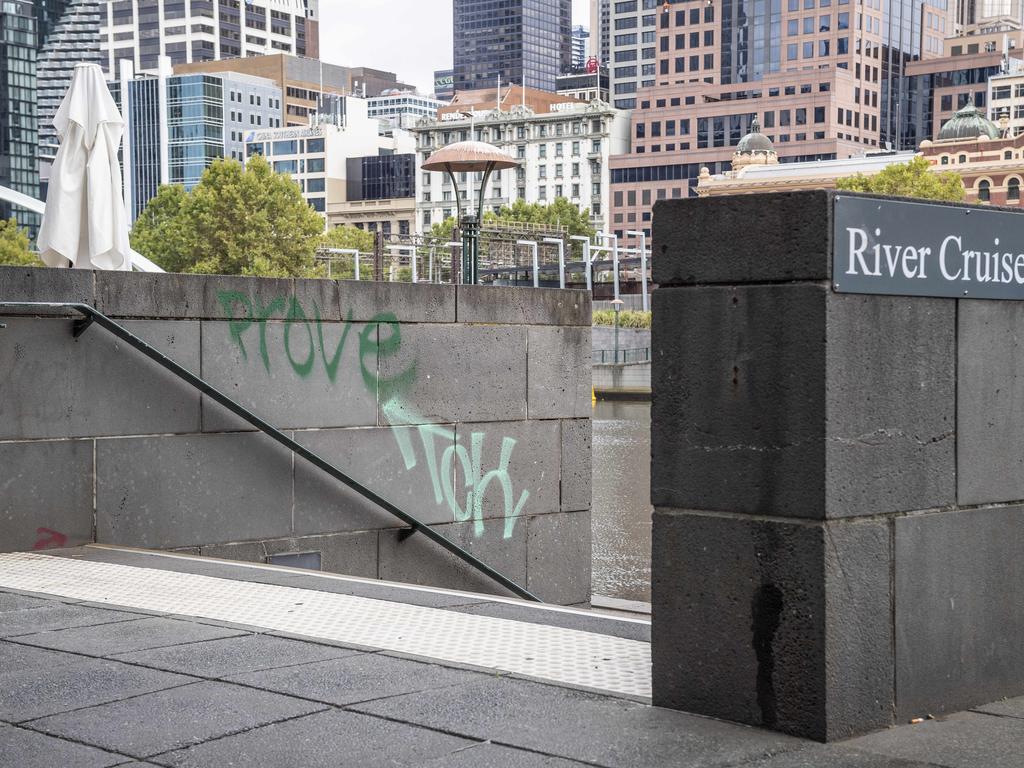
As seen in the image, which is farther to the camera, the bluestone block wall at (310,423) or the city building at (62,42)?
the city building at (62,42)

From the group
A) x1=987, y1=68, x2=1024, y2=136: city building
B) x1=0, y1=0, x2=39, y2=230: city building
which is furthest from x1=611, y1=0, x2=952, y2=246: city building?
x1=0, y1=0, x2=39, y2=230: city building

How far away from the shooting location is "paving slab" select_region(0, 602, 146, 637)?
6004mm

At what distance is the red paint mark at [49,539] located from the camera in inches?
342

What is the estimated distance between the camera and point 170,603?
673 centimetres

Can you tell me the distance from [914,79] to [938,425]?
550 feet

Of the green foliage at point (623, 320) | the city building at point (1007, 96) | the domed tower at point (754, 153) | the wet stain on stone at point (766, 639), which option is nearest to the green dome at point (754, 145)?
the domed tower at point (754, 153)

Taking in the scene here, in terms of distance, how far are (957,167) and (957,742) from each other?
11122 cm

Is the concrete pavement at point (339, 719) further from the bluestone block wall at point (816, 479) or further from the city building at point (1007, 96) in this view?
the city building at point (1007, 96)

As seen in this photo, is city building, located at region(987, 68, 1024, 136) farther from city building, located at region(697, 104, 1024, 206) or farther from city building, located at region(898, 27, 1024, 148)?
city building, located at region(697, 104, 1024, 206)

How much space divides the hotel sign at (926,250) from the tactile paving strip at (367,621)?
5.36ft

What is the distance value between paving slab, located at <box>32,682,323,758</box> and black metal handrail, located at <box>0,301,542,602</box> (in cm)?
441

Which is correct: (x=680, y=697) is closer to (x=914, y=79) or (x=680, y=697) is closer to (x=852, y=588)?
(x=852, y=588)

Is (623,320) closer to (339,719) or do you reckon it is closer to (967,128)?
(967,128)

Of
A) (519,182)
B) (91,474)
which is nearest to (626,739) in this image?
(91,474)
